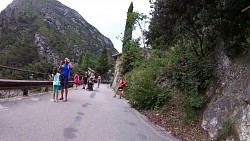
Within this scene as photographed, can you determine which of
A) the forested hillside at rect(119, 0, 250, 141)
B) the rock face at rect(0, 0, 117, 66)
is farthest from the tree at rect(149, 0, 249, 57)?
the rock face at rect(0, 0, 117, 66)

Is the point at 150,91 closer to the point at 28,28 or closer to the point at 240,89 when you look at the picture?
the point at 240,89

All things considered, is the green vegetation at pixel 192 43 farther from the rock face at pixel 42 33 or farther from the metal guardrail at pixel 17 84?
the rock face at pixel 42 33

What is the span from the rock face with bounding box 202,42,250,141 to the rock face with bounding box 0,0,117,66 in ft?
245

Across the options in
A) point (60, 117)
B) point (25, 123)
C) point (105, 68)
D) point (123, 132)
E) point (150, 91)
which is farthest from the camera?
point (105, 68)

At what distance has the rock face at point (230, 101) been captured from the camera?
8.01 metres

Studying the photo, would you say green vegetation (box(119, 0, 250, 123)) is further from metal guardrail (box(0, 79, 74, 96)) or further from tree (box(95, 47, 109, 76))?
tree (box(95, 47, 109, 76))

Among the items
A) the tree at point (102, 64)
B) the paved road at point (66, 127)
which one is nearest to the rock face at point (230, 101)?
the paved road at point (66, 127)

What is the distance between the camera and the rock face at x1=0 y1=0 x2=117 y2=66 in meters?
101

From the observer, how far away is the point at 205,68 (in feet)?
38.6

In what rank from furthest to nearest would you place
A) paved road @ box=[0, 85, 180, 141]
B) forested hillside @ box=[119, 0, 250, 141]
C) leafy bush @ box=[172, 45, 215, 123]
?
leafy bush @ box=[172, 45, 215, 123] → forested hillside @ box=[119, 0, 250, 141] → paved road @ box=[0, 85, 180, 141]

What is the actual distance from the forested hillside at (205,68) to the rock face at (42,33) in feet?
232

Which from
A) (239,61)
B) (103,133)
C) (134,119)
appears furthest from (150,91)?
(103,133)

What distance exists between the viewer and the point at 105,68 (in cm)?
11319

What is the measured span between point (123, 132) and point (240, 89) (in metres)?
3.62
